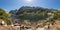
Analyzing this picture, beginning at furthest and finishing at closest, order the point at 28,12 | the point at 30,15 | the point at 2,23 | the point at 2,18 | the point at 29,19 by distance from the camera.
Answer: the point at 28,12 → the point at 30,15 → the point at 29,19 → the point at 2,18 → the point at 2,23

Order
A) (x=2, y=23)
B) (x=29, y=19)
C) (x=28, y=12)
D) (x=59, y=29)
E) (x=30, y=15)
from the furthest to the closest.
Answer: (x=28, y=12)
(x=30, y=15)
(x=29, y=19)
(x=59, y=29)
(x=2, y=23)

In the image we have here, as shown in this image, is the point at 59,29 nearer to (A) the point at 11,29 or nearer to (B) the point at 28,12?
(A) the point at 11,29

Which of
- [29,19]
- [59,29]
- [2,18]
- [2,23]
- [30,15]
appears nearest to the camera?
[2,23]

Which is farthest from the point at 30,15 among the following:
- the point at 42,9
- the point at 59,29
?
the point at 59,29

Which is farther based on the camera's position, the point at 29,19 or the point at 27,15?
the point at 27,15

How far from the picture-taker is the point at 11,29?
22688 mm

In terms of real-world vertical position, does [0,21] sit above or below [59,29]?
above

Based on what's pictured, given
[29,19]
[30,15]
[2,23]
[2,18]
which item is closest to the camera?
[2,23]

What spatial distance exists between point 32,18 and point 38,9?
8.43 metres

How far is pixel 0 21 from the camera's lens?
2242 cm

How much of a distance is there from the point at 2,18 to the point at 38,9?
50716 mm

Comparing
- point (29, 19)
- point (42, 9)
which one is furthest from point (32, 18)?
point (42, 9)

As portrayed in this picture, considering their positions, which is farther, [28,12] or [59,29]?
[28,12]

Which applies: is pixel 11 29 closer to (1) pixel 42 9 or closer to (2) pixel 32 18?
(2) pixel 32 18
